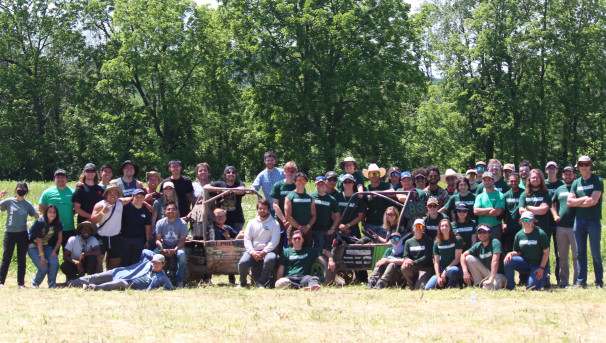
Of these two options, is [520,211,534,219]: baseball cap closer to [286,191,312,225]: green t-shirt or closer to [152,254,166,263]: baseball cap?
[286,191,312,225]: green t-shirt

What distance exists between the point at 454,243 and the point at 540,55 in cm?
3136

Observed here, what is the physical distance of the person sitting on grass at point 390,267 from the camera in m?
10.7

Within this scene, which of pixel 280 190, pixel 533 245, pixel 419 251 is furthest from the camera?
pixel 280 190

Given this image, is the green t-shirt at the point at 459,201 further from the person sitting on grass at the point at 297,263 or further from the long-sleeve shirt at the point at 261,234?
the long-sleeve shirt at the point at 261,234

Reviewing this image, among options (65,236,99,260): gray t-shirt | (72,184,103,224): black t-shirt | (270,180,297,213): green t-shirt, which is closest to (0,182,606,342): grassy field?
(65,236,99,260): gray t-shirt

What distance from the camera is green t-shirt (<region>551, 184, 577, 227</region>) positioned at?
1096 centimetres

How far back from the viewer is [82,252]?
11352 mm

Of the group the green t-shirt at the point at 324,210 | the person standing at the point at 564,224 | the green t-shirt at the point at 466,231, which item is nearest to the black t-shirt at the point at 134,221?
the green t-shirt at the point at 324,210

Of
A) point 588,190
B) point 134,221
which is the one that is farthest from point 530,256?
point 134,221

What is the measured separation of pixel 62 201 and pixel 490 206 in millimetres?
6799

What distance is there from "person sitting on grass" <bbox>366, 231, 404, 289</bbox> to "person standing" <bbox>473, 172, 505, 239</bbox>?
1323mm

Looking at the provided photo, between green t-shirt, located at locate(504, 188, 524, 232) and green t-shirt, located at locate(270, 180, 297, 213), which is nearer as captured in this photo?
green t-shirt, located at locate(504, 188, 524, 232)

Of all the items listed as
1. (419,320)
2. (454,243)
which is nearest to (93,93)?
(454,243)

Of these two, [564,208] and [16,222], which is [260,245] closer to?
[16,222]
